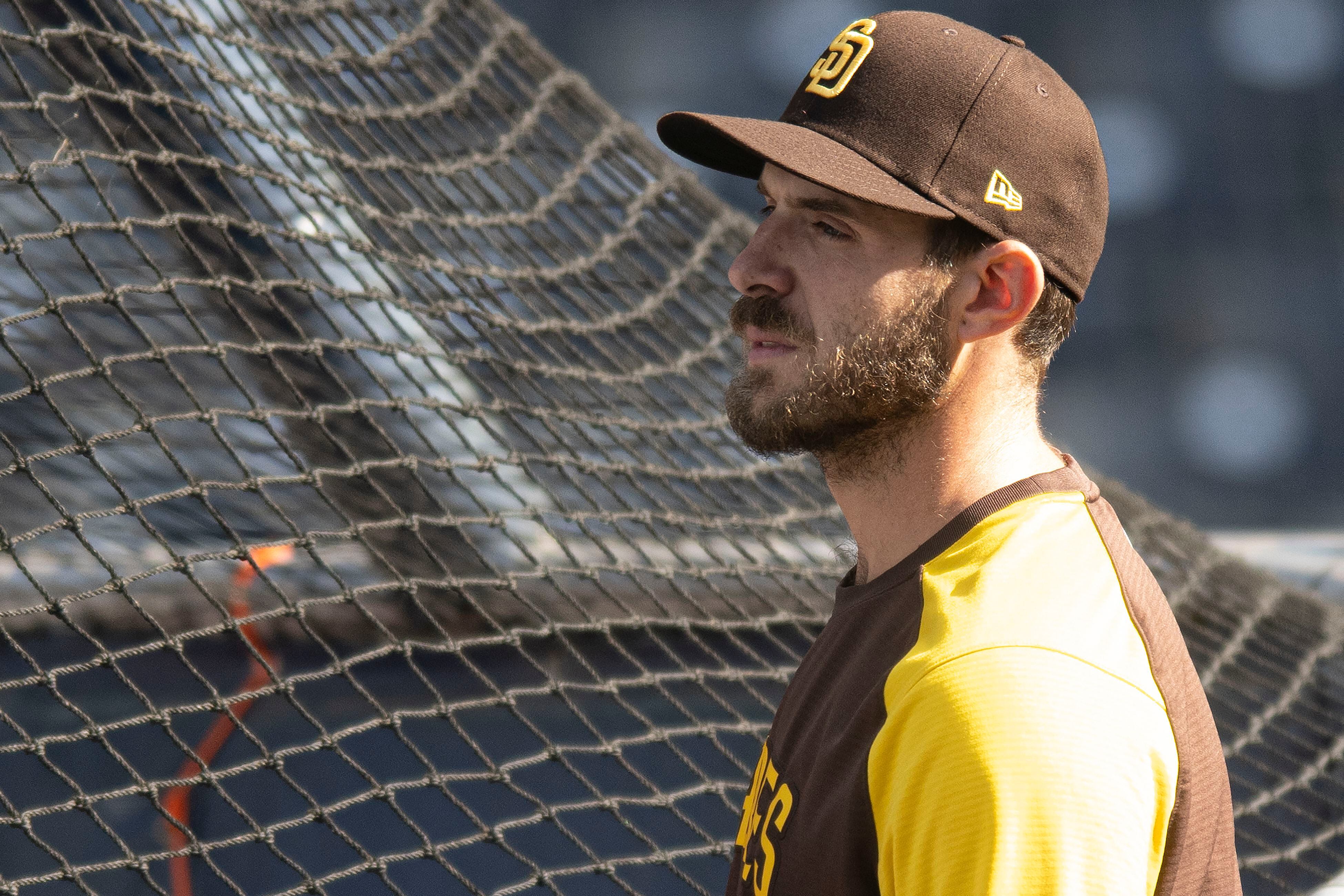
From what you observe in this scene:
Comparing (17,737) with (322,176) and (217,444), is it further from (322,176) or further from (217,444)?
(322,176)

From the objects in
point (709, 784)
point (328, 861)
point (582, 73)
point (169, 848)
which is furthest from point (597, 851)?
point (582, 73)

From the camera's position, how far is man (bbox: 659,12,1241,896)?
1.92 feet

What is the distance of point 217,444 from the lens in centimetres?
208

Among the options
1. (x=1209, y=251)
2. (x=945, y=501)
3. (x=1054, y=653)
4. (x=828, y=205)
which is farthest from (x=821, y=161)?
(x=1209, y=251)

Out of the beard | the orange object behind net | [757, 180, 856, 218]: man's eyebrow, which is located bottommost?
the orange object behind net

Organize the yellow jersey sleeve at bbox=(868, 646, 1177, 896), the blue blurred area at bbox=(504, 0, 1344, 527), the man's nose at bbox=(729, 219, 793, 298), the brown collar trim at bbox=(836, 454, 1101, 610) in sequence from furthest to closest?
the blue blurred area at bbox=(504, 0, 1344, 527) → the man's nose at bbox=(729, 219, 793, 298) → the brown collar trim at bbox=(836, 454, 1101, 610) → the yellow jersey sleeve at bbox=(868, 646, 1177, 896)

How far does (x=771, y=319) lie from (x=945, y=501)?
18cm

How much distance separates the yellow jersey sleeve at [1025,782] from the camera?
554 mm

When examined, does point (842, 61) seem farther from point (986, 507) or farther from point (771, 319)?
point (986, 507)

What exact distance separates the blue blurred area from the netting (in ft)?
3.69

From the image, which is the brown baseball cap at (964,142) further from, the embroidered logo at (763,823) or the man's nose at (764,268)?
the embroidered logo at (763,823)

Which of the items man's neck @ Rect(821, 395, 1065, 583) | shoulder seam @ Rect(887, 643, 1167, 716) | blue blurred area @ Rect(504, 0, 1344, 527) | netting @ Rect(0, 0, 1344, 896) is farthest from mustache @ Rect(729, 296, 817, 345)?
blue blurred area @ Rect(504, 0, 1344, 527)

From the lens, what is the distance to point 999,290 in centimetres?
82

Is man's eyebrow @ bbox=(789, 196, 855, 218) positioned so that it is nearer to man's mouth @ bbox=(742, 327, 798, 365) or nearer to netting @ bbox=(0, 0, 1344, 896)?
man's mouth @ bbox=(742, 327, 798, 365)
